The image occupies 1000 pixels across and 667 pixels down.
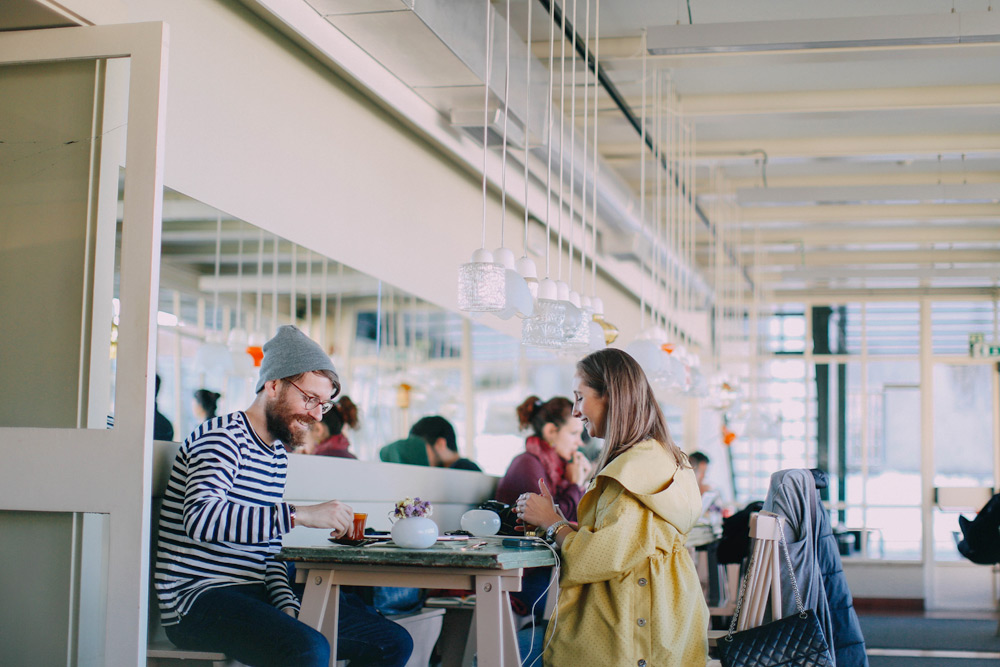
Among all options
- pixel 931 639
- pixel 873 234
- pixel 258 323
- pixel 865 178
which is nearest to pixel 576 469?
pixel 258 323

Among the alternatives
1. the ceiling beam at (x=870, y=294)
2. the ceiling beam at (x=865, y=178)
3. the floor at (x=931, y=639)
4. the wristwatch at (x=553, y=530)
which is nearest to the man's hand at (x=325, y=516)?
the wristwatch at (x=553, y=530)

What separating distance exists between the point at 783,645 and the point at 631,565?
2.22ft

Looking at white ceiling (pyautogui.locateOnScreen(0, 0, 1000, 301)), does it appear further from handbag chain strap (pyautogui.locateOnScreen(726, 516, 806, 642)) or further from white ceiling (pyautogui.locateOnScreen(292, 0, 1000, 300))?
handbag chain strap (pyautogui.locateOnScreen(726, 516, 806, 642))

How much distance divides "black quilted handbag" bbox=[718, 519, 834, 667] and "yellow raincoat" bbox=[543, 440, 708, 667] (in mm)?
253

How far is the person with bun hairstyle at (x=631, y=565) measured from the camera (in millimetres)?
2939

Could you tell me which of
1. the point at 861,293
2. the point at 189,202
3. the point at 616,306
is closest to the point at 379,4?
the point at 189,202

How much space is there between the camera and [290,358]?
10.1ft

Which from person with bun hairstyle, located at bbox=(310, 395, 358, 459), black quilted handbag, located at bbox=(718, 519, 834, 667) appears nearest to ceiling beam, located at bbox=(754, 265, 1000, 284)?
person with bun hairstyle, located at bbox=(310, 395, 358, 459)

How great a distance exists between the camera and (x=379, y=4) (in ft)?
12.4

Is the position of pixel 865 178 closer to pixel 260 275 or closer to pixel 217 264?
pixel 260 275

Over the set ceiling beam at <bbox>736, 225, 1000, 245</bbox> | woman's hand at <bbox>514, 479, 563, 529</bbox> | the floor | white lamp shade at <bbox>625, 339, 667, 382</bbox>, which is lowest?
the floor

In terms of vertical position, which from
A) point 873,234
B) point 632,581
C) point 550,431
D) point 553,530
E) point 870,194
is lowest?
point 632,581

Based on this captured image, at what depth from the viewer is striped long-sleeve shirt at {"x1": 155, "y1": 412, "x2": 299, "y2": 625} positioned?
2708 mm

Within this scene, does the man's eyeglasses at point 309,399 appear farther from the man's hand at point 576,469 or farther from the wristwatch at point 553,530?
the man's hand at point 576,469
